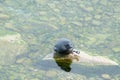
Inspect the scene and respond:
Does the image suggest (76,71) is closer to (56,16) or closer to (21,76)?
(21,76)

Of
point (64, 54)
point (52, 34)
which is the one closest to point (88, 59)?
point (64, 54)

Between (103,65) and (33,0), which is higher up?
(33,0)

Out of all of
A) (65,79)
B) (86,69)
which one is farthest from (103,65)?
(65,79)

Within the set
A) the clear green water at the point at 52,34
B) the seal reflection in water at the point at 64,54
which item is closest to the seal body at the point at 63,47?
A: the seal reflection in water at the point at 64,54

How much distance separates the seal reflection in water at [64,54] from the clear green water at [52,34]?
5 cm

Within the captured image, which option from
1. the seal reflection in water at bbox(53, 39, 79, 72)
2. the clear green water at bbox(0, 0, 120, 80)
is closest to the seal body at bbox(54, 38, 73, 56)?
the seal reflection in water at bbox(53, 39, 79, 72)

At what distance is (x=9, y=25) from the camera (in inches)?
126

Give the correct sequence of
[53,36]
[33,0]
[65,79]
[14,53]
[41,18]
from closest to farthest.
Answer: [65,79]
[14,53]
[53,36]
[41,18]
[33,0]

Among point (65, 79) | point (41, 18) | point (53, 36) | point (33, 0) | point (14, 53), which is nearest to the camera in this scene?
point (65, 79)

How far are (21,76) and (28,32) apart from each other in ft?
1.95

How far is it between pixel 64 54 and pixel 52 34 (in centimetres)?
36

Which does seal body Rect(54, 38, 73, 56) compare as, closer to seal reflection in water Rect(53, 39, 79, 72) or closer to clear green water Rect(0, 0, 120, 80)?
seal reflection in water Rect(53, 39, 79, 72)

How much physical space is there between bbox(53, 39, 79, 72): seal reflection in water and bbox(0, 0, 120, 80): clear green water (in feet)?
0.17

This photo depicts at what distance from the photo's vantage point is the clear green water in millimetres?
2727
